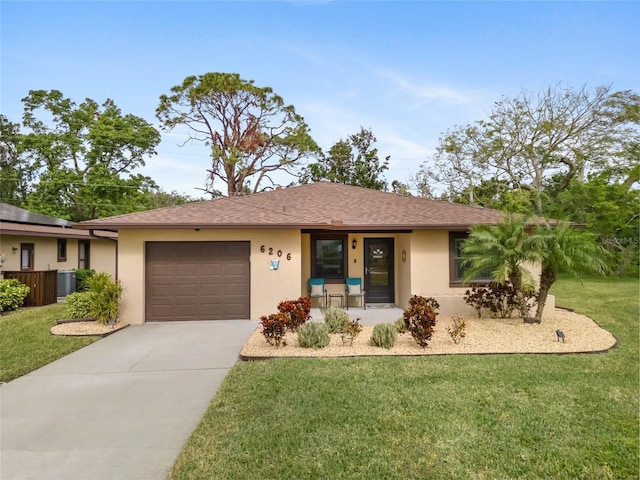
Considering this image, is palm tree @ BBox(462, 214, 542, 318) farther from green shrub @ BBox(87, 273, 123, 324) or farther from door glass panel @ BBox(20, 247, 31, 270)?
door glass panel @ BBox(20, 247, 31, 270)

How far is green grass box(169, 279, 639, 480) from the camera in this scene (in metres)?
3.09

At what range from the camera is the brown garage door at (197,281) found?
965 centimetres

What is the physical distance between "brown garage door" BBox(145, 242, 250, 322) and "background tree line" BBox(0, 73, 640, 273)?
17.4m

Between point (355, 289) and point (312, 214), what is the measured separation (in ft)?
8.45

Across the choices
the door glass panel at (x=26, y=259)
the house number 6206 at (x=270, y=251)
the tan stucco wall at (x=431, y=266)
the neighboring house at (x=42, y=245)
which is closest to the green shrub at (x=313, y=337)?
the house number 6206 at (x=270, y=251)

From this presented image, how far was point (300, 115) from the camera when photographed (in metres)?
28.7

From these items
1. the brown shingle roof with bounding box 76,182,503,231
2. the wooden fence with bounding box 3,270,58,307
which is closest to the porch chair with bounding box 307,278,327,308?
the brown shingle roof with bounding box 76,182,503,231

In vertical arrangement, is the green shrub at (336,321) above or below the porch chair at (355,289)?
below

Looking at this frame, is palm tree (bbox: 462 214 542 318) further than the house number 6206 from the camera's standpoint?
No

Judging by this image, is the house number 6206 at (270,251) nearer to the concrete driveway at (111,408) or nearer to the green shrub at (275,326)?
the concrete driveway at (111,408)

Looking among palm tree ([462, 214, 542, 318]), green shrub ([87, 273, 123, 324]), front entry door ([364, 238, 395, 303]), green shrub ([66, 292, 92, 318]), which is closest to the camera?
palm tree ([462, 214, 542, 318])

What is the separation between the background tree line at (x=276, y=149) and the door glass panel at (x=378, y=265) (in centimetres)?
1441

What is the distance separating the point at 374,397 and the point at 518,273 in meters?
5.80

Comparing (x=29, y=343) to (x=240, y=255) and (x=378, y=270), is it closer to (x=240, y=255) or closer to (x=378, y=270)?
(x=240, y=255)
